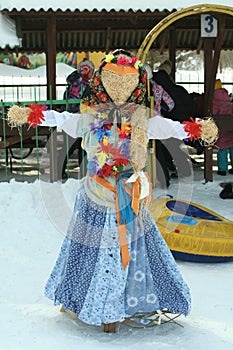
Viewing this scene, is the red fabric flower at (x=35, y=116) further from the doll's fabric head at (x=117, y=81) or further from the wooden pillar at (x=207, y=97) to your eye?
the wooden pillar at (x=207, y=97)

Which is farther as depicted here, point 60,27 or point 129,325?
point 60,27

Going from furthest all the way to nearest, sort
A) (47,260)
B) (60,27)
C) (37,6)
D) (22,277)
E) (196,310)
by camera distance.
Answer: (60,27) → (37,6) → (47,260) → (22,277) → (196,310)

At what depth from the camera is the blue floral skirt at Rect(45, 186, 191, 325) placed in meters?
4.68

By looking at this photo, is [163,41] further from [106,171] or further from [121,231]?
[121,231]

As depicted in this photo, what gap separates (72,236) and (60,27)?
7.98 m

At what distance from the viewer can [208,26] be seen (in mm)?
9648

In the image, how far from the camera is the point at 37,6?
8875 mm

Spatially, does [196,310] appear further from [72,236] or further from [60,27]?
[60,27]

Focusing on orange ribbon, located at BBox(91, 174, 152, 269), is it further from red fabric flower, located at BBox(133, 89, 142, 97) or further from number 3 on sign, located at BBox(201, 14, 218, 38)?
number 3 on sign, located at BBox(201, 14, 218, 38)

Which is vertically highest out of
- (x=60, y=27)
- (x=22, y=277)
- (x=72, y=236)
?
(x=60, y=27)

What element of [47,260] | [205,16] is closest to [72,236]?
[47,260]

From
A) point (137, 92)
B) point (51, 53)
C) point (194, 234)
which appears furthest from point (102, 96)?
point (51, 53)

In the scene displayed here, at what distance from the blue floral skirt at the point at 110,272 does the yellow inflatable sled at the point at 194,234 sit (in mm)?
1773

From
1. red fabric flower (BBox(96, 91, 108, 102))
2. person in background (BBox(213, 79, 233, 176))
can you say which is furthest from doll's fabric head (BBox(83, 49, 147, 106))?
person in background (BBox(213, 79, 233, 176))
